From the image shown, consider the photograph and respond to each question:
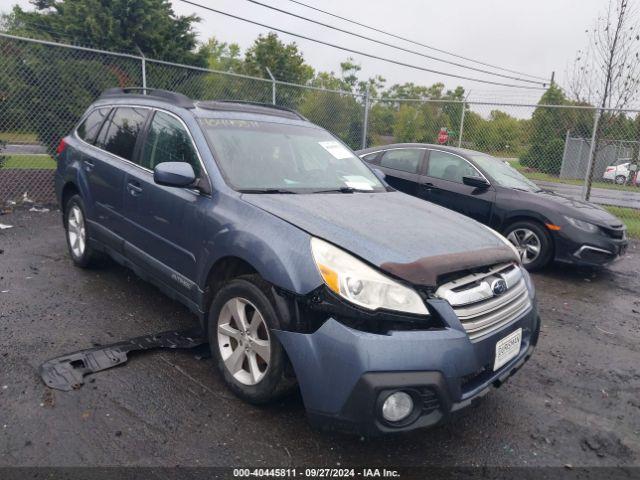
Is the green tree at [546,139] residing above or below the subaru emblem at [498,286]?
above

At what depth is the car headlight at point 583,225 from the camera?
18.9 feet

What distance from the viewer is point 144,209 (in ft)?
11.9

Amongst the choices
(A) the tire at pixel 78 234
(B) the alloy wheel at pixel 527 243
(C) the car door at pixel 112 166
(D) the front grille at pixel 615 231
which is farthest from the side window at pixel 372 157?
(A) the tire at pixel 78 234

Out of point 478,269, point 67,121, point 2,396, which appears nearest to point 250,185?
point 478,269

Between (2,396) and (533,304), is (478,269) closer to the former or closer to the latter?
(533,304)

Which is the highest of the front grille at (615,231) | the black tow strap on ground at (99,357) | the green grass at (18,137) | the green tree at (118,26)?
the green tree at (118,26)

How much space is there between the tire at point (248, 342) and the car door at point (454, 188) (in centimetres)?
456

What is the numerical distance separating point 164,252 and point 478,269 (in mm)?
2132

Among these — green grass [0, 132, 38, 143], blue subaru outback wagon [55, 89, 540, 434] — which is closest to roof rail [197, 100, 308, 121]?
blue subaru outback wagon [55, 89, 540, 434]

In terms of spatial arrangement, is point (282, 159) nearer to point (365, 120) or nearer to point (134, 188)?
point (134, 188)

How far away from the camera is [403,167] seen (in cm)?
722

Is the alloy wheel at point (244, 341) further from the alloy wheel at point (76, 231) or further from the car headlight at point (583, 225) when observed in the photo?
the car headlight at point (583, 225)

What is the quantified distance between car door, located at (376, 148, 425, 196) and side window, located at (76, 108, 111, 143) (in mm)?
3915

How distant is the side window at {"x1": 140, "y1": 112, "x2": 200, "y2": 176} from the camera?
11.0 ft
